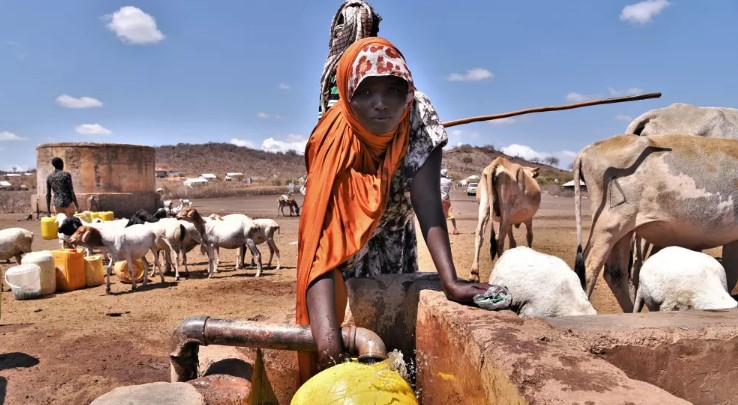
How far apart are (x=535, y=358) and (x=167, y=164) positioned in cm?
7422

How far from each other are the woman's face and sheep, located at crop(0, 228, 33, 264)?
924 centimetres

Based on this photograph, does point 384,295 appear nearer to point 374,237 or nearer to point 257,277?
point 374,237

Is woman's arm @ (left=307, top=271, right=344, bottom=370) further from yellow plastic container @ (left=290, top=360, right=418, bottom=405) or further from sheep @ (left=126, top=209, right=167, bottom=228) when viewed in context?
sheep @ (left=126, top=209, right=167, bottom=228)

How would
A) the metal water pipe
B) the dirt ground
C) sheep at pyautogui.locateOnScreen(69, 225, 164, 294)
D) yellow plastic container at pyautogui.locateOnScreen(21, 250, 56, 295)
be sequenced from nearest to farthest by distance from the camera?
the metal water pipe
the dirt ground
yellow plastic container at pyautogui.locateOnScreen(21, 250, 56, 295)
sheep at pyautogui.locateOnScreen(69, 225, 164, 294)

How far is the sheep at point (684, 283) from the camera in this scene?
296 cm

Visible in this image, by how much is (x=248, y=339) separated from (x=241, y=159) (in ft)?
248

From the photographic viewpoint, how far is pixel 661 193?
15.1 ft

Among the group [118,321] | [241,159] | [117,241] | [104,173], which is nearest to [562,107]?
[118,321]

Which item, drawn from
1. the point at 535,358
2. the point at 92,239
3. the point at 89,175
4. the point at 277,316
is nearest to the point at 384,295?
the point at 277,316

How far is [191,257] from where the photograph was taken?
12.3m

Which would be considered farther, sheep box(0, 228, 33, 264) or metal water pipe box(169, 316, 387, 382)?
sheep box(0, 228, 33, 264)

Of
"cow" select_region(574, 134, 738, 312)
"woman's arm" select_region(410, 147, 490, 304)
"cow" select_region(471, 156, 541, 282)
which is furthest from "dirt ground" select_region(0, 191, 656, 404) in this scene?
"cow" select_region(574, 134, 738, 312)

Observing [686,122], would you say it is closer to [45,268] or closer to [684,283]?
[684,283]

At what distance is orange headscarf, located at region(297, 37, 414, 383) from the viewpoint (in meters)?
2.28
